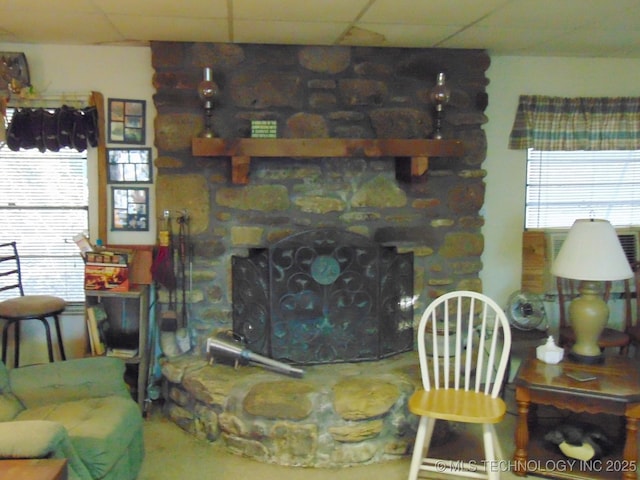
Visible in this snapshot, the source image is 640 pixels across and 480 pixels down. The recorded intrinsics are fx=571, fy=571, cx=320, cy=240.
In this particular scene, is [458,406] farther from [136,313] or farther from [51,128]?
[51,128]

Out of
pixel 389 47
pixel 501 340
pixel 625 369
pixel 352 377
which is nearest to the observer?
pixel 625 369

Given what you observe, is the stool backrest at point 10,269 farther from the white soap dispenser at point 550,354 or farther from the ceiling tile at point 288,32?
the white soap dispenser at point 550,354

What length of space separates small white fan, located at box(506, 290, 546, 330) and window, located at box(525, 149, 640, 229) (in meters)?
0.52

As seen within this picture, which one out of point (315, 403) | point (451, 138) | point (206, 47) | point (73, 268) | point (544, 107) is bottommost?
point (315, 403)

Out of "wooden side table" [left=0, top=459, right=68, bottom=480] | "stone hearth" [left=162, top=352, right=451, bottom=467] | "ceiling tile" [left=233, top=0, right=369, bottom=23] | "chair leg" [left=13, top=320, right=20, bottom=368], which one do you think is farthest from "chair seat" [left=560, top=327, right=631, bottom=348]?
"chair leg" [left=13, top=320, right=20, bottom=368]

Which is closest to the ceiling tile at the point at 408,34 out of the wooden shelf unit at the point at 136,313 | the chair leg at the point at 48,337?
the wooden shelf unit at the point at 136,313

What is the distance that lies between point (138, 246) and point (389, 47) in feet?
6.14

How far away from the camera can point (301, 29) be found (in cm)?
290

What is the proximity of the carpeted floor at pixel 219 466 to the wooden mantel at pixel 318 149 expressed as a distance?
4.74 feet

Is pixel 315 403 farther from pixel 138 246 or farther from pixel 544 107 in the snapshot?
pixel 544 107

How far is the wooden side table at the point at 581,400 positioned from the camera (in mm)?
2480

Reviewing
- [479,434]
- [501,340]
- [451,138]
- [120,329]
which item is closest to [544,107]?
[451,138]

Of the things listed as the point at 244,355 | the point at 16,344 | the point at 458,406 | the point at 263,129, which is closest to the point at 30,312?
the point at 16,344

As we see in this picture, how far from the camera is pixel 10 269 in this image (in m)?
3.40
